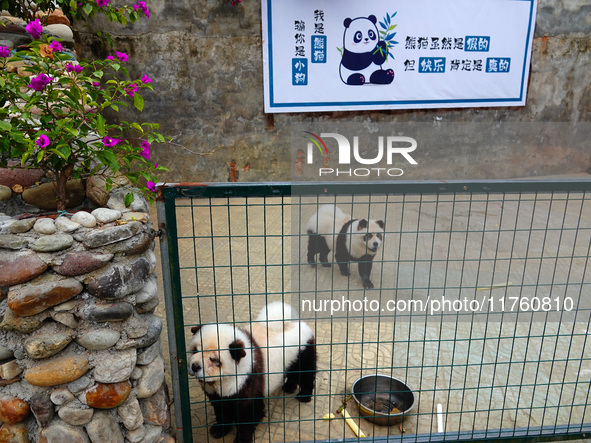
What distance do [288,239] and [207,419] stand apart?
10.4 feet

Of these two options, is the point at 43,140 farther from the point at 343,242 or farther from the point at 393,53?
the point at 393,53

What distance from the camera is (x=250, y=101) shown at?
7227 millimetres

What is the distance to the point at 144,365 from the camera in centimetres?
232

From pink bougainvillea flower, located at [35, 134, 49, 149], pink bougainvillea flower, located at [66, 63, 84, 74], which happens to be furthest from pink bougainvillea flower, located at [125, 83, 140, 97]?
pink bougainvillea flower, located at [35, 134, 49, 149]

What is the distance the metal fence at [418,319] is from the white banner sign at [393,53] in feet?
7.20

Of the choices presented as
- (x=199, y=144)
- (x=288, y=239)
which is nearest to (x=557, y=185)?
(x=288, y=239)

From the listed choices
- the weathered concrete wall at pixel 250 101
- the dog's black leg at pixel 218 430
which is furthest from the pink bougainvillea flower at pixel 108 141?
the weathered concrete wall at pixel 250 101

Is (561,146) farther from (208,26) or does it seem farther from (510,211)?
(208,26)

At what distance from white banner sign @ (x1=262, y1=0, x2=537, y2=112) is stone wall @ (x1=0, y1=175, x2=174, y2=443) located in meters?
5.44

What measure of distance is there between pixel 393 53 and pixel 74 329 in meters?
6.73

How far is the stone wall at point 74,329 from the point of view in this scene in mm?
2080

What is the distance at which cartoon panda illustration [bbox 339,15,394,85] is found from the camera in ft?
23.4

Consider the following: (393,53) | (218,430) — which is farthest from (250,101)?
(218,430)

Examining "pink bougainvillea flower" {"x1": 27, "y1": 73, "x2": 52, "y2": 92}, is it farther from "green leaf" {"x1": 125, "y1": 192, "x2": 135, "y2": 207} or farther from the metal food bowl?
the metal food bowl
